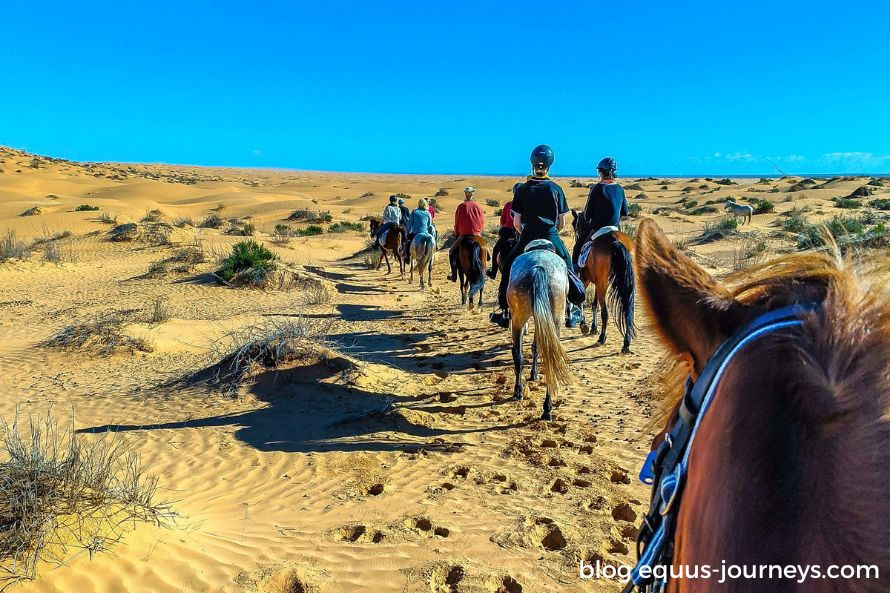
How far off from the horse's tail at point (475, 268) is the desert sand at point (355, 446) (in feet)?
2.37

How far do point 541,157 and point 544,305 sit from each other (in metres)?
1.86

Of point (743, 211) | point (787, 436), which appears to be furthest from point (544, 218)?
point (743, 211)

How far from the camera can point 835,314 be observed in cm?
81

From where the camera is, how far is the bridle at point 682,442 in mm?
879

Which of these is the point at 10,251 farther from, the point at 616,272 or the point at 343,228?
the point at 616,272

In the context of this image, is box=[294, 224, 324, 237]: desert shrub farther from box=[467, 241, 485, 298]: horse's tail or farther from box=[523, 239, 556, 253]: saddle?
box=[523, 239, 556, 253]: saddle

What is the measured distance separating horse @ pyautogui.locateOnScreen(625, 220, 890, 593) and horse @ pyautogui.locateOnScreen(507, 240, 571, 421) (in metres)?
4.68

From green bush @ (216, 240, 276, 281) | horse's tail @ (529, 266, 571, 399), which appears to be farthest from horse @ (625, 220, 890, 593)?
green bush @ (216, 240, 276, 281)

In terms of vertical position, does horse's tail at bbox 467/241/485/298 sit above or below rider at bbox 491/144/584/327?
below

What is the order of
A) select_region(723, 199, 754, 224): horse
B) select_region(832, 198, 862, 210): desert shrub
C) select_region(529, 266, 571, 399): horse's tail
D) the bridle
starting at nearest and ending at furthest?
1. the bridle
2. select_region(529, 266, 571, 399): horse's tail
3. select_region(723, 199, 754, 224): horse
4. select_region(832, 198, 862, 210): desert shrub

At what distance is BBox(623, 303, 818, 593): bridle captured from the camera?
0.88m

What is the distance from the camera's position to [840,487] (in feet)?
2.08

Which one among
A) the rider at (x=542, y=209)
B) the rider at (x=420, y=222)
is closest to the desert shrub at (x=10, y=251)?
the rider at (x=420, y=222)

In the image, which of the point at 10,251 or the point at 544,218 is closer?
the point at 544,218
